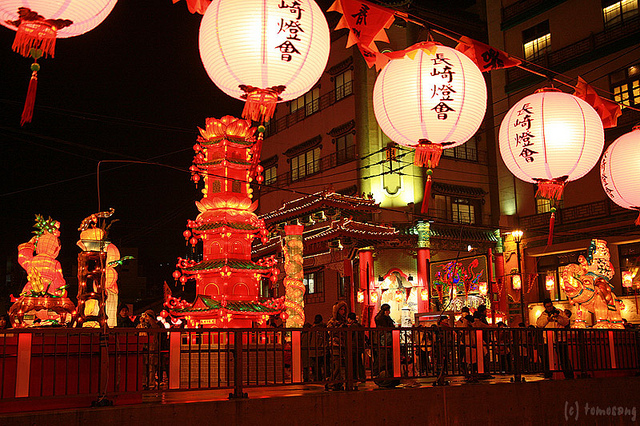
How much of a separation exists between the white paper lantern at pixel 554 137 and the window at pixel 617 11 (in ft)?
59.8

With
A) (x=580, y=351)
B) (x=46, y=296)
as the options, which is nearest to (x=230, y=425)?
(x=46, y=296)

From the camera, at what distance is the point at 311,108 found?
3788cm

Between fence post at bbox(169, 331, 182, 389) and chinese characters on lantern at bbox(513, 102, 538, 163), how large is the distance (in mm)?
6768

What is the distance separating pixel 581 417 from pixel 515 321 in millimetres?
19761

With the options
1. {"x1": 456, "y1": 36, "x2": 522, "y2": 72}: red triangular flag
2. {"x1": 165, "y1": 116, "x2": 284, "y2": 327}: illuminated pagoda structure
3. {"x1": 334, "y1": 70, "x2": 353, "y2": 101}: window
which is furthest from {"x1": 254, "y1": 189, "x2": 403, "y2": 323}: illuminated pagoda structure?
{"x1": 456, "y1": 36, "x2": 522, "y2": 72}: red triangular flag

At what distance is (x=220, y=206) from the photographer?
17594 millimetres

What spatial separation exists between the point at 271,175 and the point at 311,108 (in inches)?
246

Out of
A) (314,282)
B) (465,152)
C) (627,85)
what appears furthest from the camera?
(314,282)

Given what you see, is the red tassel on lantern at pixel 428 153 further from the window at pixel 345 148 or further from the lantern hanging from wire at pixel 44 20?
the window at pixel 345 148

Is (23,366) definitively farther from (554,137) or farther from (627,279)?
(627,279)

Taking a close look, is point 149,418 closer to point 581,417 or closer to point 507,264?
point 581,417

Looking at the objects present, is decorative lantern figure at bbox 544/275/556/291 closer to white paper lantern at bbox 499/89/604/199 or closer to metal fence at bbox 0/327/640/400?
metal fence at bbox 0/327/640/400

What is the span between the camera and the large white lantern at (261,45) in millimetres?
7805

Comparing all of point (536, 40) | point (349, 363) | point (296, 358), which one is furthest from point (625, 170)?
point (536, 40)
